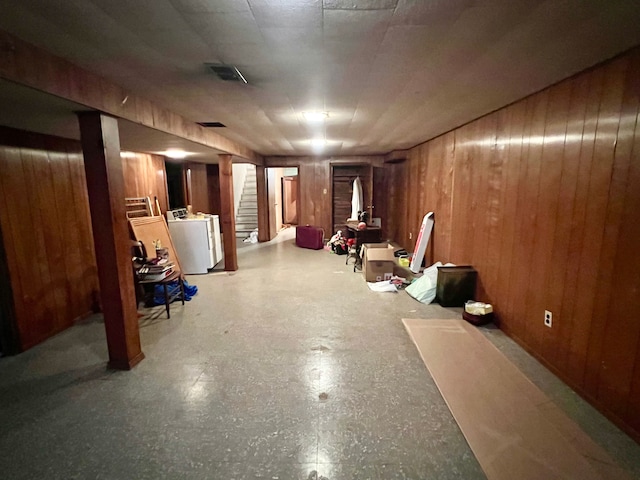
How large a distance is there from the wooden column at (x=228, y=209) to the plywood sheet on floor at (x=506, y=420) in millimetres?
3434

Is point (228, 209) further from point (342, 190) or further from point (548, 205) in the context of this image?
point (548, 205)

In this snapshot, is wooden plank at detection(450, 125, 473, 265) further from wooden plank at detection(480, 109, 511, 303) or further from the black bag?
the black bag

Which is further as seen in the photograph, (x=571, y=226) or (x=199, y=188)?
(x=199, y=188)

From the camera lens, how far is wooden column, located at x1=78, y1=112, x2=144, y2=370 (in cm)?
214

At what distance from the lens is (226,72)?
6.33 feet

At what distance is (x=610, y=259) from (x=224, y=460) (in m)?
2.47

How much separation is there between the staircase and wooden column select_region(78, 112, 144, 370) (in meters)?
6.27

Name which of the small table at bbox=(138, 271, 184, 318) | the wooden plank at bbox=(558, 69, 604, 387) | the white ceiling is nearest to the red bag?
the small table at bbox=(138, 271, 184, 318)

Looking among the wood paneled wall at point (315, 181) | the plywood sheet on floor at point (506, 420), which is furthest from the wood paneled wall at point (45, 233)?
the wood paneled wall at point (315, 181)

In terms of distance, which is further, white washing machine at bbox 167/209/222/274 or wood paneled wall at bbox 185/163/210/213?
wood paneled wall at bbox 185/163/210/213

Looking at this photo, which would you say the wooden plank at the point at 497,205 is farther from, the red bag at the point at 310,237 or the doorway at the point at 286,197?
the doorway at the point at 286,197

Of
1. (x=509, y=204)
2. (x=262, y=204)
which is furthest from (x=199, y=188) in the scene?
(x=509, y=204)

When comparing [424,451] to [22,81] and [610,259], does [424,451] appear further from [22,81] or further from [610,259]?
[22,81]

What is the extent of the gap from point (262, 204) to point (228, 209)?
2564 mm
